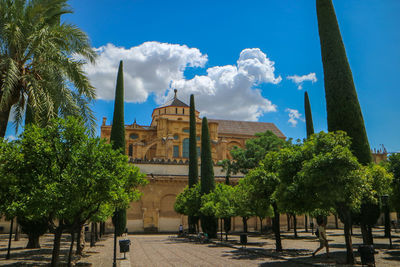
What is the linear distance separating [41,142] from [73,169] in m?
1.25

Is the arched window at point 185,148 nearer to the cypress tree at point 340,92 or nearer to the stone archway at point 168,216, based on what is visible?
Answer: the stone archway at point 168,216

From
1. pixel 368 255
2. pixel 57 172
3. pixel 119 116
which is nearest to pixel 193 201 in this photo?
pixel 119 116

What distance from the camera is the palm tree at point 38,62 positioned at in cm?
984

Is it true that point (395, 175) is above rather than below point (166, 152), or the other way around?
below

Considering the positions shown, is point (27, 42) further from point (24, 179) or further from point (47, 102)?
point (24, 179)

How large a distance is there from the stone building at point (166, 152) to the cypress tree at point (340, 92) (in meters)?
24.1

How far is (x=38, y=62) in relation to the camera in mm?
10484

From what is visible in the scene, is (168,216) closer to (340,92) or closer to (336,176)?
(340,92)

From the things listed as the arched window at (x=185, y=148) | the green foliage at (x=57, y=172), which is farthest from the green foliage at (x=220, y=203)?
the arched window at (x=185, y=148)

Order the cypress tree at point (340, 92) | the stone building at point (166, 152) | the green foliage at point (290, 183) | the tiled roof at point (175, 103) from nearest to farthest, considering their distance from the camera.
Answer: the green foliage at point (290, 183) < the cypress tree at point (340, 92) < the stone building at point (166, 152) < the tiled roof at point (175, 103)

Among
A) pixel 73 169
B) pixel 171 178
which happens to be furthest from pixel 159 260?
pixel 171 178

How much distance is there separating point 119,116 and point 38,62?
1401cm

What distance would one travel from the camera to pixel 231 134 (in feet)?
233

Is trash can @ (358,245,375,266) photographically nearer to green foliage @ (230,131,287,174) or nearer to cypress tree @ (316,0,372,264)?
cypress tree @ (316,0,372,264)
